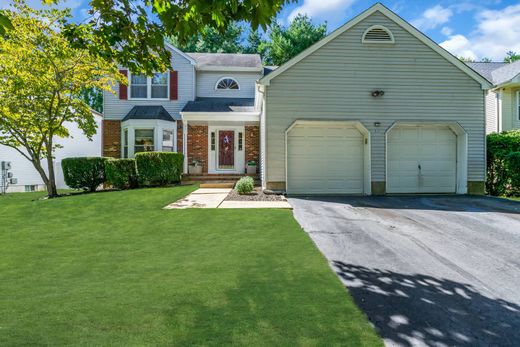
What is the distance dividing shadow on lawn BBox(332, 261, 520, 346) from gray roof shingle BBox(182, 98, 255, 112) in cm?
1266

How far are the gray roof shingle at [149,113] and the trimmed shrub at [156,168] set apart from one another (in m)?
3.37

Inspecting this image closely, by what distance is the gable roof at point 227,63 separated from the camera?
17.4 metres

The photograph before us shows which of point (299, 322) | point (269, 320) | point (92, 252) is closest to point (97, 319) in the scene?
point (269, 320)

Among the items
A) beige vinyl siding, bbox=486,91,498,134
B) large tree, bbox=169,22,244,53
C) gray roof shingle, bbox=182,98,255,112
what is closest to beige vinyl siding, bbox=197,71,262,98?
gray roof shingle, bbox=182,98,255,112

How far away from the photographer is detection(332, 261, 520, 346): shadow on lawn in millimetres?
2465

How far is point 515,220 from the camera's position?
7.01 m

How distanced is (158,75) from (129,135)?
147 inches

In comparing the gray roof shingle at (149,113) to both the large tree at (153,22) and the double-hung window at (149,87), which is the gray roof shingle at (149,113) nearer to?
the double-hung window at (149,87)

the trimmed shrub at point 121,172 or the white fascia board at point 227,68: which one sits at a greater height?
the white fascia board at point 227,68

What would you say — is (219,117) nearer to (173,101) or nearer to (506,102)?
(173,101)

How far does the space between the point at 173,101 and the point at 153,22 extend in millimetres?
12372

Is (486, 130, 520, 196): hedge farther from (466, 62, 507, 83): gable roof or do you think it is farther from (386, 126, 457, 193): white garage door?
(466, 62, 507, 83): gable roof

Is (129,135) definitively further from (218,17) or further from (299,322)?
(299,322)

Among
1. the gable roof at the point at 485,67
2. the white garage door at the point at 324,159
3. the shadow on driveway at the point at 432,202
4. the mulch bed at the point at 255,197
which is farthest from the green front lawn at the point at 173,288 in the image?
the gable roof at the point at 485,67
